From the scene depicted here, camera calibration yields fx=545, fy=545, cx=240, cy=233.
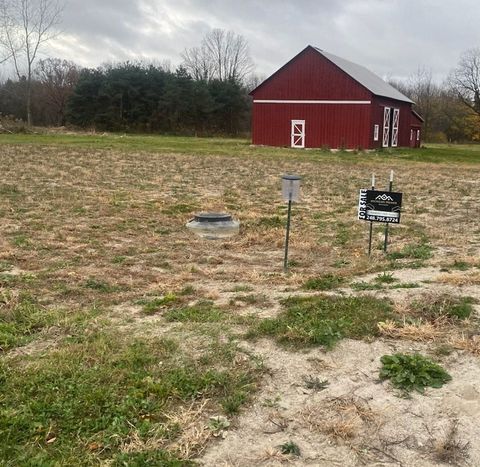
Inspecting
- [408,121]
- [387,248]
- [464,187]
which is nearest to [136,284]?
[387,248]

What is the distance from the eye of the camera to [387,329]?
4.47m

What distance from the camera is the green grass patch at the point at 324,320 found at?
4.38 m

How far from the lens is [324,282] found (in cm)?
594

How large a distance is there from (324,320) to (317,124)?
2921 centimetres

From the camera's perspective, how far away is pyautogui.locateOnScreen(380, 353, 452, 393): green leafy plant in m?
3.72

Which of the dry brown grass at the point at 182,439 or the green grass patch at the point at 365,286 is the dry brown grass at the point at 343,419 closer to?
the dry brown grass at the point at 182,439

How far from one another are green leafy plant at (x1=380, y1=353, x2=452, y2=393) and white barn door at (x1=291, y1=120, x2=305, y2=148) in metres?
30.1

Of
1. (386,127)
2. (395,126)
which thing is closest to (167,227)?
(386,127)

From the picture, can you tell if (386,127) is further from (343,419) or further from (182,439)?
(182,439)

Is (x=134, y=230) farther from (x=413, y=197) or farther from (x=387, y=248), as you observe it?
(x=413, y=197)

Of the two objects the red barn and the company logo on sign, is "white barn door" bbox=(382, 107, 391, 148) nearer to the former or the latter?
the red barn

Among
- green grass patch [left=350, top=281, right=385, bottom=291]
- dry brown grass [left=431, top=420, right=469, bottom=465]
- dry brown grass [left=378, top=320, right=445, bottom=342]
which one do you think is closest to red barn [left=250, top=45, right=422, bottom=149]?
green grass patch [left=350, top=281, right=385, bottom=291]

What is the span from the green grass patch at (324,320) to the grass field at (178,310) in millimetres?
18

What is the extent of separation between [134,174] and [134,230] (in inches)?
323
